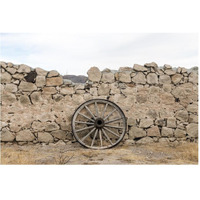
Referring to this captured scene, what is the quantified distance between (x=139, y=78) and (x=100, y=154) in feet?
7.73

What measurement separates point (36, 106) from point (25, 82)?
699mm

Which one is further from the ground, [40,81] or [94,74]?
[94,74]

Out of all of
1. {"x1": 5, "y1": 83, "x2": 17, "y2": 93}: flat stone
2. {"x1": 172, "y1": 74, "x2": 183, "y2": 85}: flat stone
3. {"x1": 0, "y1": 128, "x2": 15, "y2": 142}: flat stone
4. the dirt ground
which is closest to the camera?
the dirt ground

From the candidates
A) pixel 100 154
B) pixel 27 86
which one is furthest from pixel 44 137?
pixel 100 154

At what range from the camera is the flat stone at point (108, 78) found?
19.5ft

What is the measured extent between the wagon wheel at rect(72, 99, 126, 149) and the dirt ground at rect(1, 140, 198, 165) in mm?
274

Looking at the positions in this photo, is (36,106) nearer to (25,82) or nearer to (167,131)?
(25,82)

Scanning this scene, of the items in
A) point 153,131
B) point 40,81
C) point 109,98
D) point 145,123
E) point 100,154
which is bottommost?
point 100,154

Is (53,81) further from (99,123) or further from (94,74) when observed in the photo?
(99,123)

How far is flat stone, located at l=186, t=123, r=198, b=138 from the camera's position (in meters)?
6.03

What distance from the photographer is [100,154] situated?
4934 mm

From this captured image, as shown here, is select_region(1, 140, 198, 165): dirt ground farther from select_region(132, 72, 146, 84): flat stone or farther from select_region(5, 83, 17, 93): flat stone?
select_region(132, 72, 146, 84): flat stone

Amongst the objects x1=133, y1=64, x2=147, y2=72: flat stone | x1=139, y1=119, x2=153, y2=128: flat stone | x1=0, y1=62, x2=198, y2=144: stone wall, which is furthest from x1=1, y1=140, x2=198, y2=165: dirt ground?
x1=133, y1=64, x2=147, y2=72: flat stone

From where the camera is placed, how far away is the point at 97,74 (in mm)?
5961
